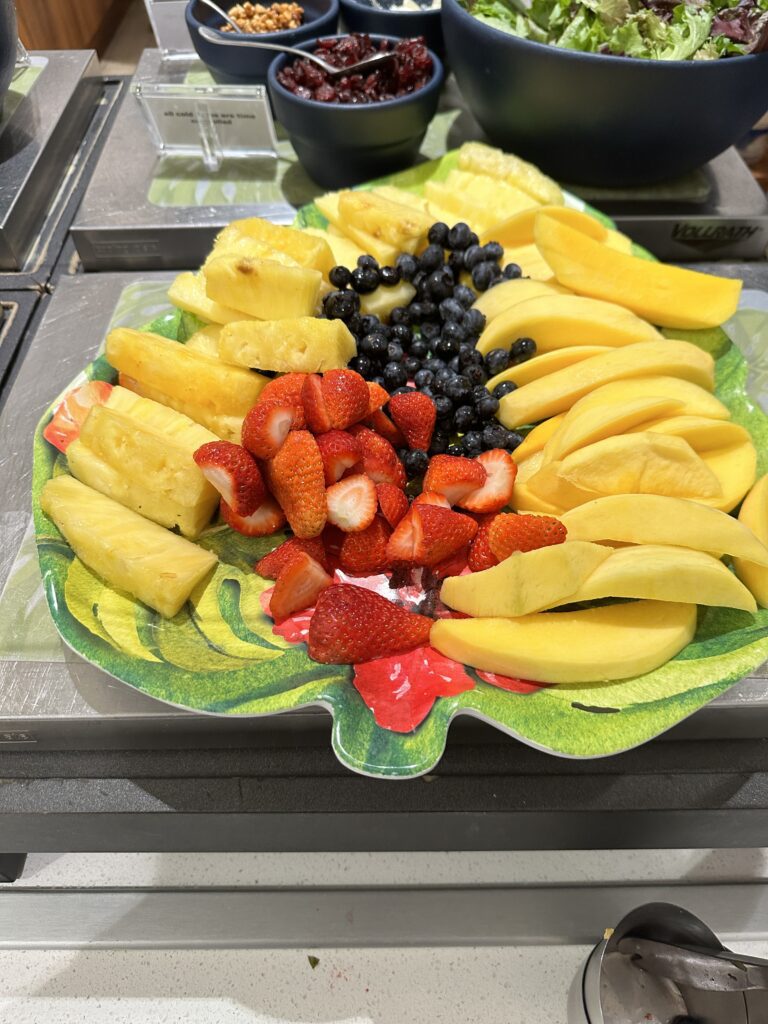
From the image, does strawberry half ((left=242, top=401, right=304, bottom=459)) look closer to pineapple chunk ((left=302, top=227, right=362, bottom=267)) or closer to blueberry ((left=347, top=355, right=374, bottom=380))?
blueberry ((left=347, top=355, right=374, bottom=380))

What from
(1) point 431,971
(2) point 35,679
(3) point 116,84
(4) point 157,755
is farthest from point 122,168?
(1) point 431,971

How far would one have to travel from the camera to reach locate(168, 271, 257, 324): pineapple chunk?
3.64 feet

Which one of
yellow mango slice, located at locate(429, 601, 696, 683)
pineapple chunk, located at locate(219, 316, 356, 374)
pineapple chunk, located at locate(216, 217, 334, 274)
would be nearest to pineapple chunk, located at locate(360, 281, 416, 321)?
pineapple chunk, located at locate(216, 217, 334, 274)

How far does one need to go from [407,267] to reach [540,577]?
0.73 metres

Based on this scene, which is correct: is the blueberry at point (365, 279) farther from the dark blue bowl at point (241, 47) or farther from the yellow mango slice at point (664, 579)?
the dark blue bowl at point (241, 47)

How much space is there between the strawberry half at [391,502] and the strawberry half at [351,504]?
2 cm

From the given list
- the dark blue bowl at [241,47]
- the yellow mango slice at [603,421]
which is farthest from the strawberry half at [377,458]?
the dark blue bowl at [241,47]

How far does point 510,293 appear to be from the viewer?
1.19 metres

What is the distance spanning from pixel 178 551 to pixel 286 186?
46.8 inches

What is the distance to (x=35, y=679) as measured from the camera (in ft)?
3.04

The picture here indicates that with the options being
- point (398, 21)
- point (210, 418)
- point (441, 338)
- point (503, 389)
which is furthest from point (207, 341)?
point (398, 21)

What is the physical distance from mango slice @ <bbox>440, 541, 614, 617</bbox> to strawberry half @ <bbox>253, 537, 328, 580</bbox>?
0.25 meters

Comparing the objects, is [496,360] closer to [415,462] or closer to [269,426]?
[415,462]

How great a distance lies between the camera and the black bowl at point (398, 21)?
1.71 meters
